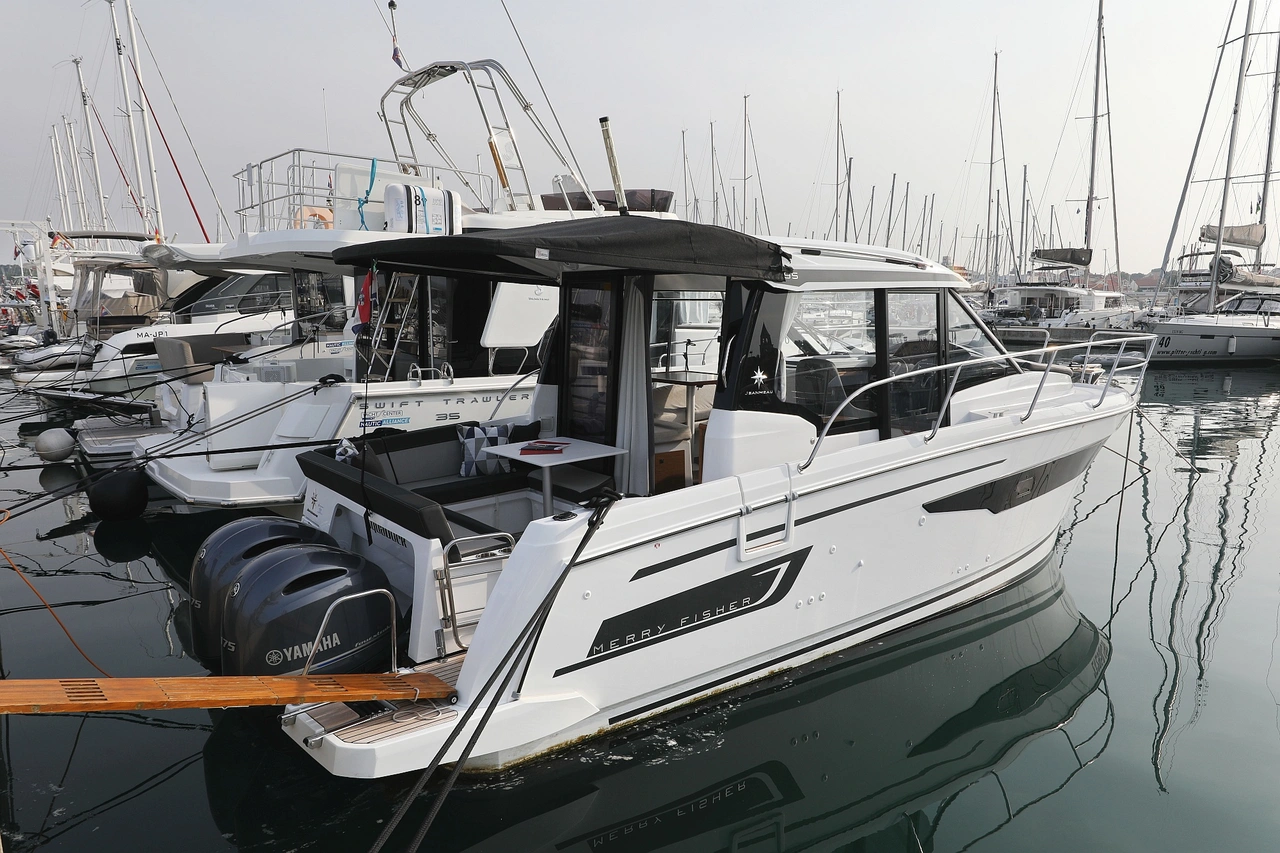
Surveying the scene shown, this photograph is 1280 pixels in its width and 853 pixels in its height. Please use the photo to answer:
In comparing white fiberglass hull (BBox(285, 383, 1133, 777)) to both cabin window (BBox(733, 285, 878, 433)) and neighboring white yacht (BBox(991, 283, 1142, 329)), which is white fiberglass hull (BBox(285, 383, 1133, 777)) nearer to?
cabin window (BBox(733, 285, 878, 433))

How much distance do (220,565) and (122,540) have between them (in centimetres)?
513

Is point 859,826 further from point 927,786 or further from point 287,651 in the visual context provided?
point 287,651

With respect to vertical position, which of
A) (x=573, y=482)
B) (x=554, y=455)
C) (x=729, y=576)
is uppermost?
(x=554, y=455)

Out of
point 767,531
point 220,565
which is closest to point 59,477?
point 220,565

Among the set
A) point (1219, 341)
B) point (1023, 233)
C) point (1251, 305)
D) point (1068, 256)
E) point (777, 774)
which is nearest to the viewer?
point (777, 774)

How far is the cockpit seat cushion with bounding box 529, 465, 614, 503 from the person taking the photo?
4.66 metres

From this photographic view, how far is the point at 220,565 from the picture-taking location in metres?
3.82

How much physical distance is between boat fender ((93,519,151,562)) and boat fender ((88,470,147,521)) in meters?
0.12

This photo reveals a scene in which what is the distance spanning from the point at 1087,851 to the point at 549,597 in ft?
8.25

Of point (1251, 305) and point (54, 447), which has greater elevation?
point (1251, 305)

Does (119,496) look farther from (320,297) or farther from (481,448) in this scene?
(481,448)

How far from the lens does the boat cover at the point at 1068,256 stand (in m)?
28.3

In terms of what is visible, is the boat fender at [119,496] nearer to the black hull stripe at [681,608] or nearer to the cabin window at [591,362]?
the cabin window at [591,362]

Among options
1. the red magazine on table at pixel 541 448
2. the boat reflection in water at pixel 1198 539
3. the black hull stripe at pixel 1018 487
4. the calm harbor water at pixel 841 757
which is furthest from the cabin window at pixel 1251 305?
the red magazine on table at pixel 541 448
